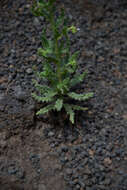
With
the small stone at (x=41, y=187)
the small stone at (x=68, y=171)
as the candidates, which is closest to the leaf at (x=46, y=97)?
the small stone at (x=68, y=171)

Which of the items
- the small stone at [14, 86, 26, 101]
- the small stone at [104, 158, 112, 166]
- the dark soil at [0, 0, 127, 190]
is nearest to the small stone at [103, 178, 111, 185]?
the dark soil at [0, 0, 127, 190]

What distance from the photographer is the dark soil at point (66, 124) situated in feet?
8.61

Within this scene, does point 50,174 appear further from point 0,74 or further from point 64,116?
point 0,74

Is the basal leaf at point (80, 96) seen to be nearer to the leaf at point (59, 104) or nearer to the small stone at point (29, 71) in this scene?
the leaf at point (59, 104)

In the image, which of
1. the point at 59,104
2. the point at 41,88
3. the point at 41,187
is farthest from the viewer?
the point at 41,88

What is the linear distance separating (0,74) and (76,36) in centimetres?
110

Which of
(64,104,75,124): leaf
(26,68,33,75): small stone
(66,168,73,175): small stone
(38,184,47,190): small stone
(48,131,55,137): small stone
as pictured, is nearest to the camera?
(38,184,47,190): small stone

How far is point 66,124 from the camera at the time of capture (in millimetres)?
2939

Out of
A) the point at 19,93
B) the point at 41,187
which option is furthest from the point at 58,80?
the point at 41,187

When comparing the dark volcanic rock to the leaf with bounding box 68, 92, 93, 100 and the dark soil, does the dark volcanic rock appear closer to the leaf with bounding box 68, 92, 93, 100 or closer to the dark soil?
the dark soil

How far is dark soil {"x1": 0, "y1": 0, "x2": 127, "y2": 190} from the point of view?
262 centimetres

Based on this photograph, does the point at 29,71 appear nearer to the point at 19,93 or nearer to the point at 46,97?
the point at 19,93

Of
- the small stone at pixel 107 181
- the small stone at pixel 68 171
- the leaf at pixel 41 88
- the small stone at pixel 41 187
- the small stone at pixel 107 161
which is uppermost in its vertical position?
the leaf at pixel 41 88

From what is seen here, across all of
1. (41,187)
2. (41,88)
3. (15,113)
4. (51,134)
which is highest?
(41,88)
